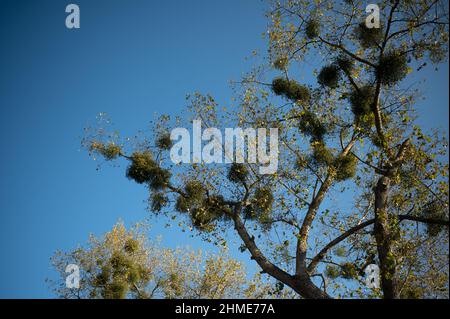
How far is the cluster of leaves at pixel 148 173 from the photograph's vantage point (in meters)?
10.2

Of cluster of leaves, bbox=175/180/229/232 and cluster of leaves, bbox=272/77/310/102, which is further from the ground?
cluster of leaves, bbox=272/77/310/102

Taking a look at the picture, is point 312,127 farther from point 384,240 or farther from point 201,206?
point 384,240

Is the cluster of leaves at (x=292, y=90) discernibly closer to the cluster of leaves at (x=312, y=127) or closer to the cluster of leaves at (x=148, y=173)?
the cluster of leaves at (x=312, y=127)

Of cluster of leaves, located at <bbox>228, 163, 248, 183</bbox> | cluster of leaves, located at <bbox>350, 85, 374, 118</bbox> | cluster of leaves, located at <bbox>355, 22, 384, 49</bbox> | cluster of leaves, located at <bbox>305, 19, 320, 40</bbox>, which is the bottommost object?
cluster of leaves, located at <bbox>228, 163, 248, 183</bbox>

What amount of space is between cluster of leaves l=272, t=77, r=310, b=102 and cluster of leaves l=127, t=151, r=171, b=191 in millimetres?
3624

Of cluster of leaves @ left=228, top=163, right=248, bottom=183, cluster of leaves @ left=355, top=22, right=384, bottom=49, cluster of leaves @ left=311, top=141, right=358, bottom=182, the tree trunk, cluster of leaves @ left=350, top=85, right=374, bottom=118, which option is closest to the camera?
the tree trunk

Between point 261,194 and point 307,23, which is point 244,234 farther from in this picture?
point 307,23

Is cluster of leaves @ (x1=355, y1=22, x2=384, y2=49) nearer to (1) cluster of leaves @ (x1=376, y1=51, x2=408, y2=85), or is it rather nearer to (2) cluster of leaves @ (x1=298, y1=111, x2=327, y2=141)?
(1) cluster of leaves @ (x1=376, y1=51, x2=408, y2=85)

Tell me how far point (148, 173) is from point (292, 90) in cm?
426

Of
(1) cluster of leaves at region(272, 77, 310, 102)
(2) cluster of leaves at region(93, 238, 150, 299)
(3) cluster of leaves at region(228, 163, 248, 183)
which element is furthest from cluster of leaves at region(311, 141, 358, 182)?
(2) cluster of leaves at region(93, 238, 150, 299)

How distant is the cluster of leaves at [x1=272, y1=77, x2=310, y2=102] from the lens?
34.4ft

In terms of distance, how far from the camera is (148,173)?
10312mm

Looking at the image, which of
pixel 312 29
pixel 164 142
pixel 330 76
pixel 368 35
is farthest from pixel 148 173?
pixel 368 35
